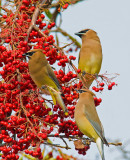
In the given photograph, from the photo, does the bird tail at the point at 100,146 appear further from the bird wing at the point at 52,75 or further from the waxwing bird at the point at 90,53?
the waxwing bird at the point at 90,53

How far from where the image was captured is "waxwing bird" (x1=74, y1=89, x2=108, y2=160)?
14.1ft

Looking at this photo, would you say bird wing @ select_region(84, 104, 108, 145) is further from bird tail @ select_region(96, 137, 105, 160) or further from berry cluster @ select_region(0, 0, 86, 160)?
berry cluster @ select_region(0, 0, 86, 160)

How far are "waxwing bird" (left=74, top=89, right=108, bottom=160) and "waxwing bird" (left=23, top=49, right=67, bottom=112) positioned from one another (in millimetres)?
290

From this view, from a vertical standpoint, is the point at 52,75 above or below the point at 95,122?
above

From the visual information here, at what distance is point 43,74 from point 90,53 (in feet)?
3.66

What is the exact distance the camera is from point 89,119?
466 cm

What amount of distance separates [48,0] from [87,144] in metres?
1.73

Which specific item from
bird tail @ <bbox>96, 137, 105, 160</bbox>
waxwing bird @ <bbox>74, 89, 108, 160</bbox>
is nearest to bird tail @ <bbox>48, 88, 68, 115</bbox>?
waxwing bird @ <bbox>74, 89, 108, 160</bbox>

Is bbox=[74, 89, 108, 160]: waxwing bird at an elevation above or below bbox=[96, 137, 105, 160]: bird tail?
above

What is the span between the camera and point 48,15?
5.27m

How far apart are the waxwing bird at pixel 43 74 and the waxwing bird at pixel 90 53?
2.85 feet

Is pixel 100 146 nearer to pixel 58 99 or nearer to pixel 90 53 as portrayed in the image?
pixel 58 99

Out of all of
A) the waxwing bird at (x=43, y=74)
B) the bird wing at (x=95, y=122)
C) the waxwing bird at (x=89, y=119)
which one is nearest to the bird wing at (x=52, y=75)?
the waxwing bird at (x=43, y=74)

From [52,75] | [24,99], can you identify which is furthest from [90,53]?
[24,99]
